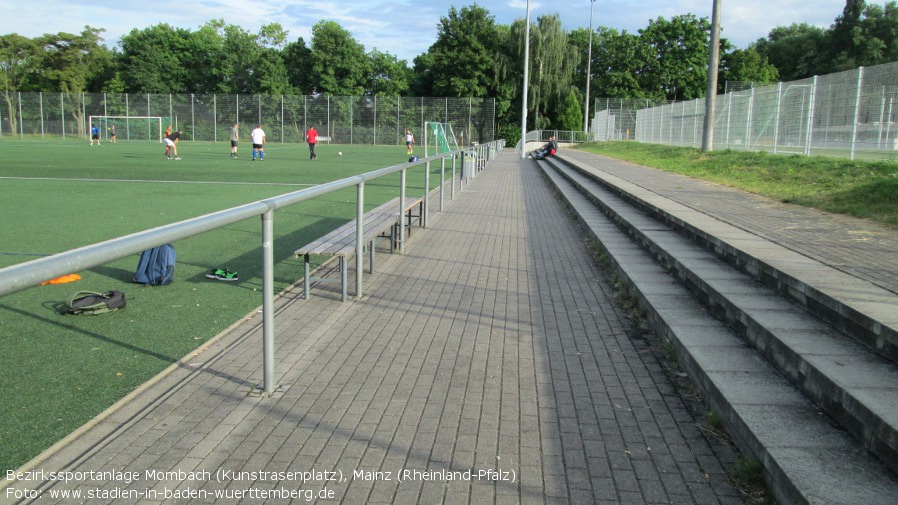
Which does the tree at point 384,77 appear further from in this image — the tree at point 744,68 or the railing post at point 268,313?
the railing post at point 268,313

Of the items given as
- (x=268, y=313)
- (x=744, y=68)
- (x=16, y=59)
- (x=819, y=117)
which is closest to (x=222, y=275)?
(x=268, y=313)

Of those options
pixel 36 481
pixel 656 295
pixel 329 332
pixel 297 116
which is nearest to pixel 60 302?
pixel 329 332

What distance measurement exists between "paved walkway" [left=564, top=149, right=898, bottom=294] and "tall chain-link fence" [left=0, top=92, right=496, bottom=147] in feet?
161

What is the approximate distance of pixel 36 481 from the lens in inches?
118

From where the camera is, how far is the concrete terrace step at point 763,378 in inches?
111

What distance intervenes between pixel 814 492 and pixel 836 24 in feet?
285

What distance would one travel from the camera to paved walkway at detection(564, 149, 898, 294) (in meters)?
5.78

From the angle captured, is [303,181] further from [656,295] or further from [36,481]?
[36,481]

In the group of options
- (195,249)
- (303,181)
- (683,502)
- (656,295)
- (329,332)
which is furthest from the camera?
(303,181)

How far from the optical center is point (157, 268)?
683 centimetres

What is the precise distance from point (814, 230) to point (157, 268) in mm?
7121

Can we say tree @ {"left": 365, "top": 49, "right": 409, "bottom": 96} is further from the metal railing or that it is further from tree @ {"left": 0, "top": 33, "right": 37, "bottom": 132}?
the metal railing

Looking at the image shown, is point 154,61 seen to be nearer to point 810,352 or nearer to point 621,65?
point 621,65

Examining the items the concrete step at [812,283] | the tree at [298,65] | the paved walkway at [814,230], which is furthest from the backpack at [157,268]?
the tree at [298,65]
